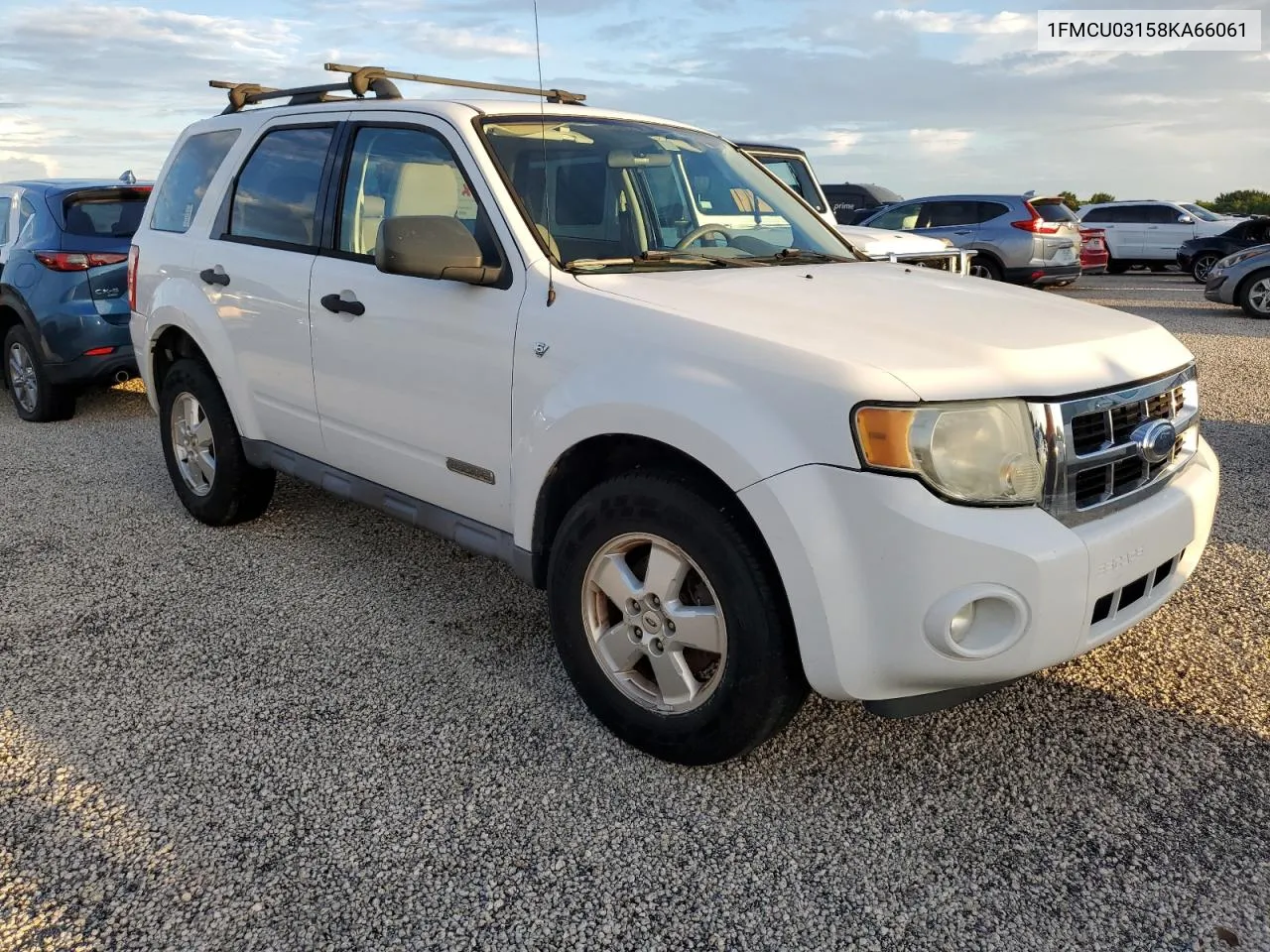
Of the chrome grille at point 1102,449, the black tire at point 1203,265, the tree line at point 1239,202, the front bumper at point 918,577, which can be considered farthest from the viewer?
the tree line at point 1239,202

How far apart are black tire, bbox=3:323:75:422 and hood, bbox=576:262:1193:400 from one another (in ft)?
19.4

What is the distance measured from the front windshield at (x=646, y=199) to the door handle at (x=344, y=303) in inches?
29.7

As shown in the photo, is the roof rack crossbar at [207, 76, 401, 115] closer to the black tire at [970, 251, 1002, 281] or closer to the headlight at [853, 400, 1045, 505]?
the headlight at [853, 400, 1045, 505]

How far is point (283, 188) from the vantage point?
4.23 metres

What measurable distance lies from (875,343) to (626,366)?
66 centimetres

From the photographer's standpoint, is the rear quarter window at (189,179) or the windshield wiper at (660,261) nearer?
the windshield wiper at (660,261)

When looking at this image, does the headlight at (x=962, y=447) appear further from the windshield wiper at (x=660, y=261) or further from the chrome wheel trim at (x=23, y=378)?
the chrome wheel trim at (x=23, y=378)

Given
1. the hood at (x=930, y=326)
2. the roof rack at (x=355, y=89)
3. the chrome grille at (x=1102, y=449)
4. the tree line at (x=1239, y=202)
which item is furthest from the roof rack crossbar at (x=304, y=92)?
the tree line at (x=1239, y=202)

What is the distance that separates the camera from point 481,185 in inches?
130

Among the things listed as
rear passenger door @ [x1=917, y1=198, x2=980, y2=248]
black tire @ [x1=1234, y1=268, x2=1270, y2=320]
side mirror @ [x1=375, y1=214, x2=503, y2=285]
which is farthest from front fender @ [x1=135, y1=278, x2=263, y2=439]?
black tire @ [x1=1234, y1=268, x2=1270, y2=320]

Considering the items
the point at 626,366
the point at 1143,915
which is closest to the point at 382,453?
the point at 626,366

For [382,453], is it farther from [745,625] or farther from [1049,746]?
[1049,746]

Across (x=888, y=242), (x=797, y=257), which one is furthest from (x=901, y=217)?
(x=797, y=257)

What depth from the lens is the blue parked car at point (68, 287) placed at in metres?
7.09
